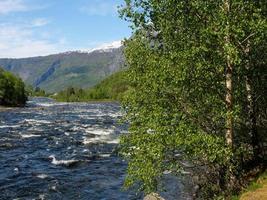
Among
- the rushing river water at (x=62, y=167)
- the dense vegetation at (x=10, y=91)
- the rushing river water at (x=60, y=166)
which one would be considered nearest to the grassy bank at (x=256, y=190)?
the rushing river water at (x=62, y=167)

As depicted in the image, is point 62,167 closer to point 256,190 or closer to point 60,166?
point 60,166

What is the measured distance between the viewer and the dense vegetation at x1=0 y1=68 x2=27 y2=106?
167m

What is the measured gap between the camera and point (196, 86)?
77.1 feet

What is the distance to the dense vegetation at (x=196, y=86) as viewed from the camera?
22.3m

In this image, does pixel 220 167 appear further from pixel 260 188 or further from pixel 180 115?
pixel 180 115

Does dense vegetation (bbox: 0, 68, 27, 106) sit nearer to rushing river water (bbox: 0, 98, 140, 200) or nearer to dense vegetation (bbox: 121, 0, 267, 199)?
rushing river water (bbox: 0, 98, 140, 200)

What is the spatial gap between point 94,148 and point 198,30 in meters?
35.9

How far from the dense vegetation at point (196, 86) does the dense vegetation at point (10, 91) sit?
14711 cm

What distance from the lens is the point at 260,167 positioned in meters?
26.5

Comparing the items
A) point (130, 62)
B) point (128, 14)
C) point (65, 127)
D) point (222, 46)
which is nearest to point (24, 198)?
point (130, 62)

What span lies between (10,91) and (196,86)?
155 metres

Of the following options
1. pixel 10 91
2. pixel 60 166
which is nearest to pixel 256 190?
pixel 60 166

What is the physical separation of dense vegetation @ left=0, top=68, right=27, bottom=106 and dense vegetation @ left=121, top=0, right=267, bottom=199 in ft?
483

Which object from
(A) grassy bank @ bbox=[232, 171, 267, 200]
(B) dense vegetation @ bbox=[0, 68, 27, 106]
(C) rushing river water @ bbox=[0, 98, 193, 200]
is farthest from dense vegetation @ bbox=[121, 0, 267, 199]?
(B) dense vegetation @ bbox=[0, 68, 27, 106]
